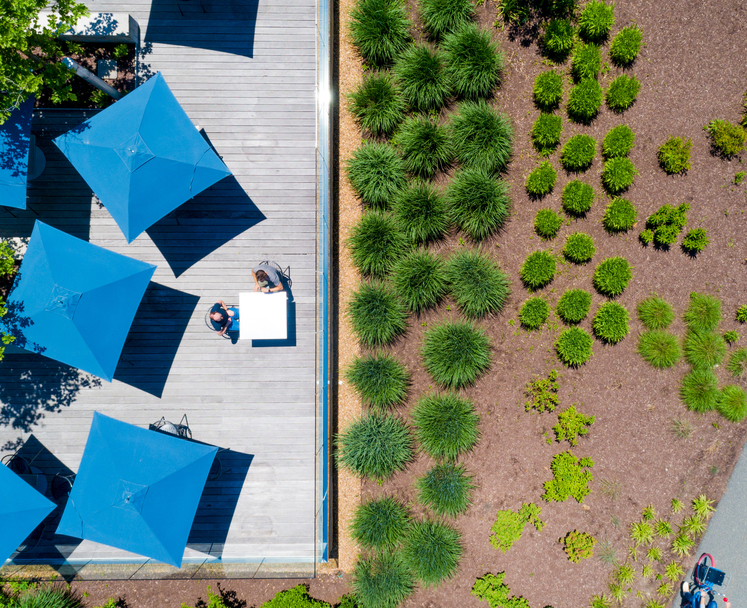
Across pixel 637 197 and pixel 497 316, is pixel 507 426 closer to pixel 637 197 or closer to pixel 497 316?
pixel 497 316

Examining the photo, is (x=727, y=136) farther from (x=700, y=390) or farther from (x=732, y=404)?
(x=732, y=404)

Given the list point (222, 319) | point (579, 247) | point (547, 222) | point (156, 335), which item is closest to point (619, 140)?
point (547, 222)

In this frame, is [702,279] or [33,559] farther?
[702,279]

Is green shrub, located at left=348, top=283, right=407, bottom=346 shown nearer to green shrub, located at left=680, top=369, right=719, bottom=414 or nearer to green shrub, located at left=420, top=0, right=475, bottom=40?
green shrub, located at left=420, top=0, right=475, bottom=40

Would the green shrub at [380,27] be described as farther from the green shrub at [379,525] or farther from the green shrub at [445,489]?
the green shrub at [379,525]

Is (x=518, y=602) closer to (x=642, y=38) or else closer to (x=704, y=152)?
(x=704, y=152)

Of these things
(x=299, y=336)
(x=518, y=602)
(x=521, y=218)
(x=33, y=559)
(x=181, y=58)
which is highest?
(x=181, y=58)

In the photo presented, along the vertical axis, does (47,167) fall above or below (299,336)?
above

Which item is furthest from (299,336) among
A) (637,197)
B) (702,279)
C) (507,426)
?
(702,279)
